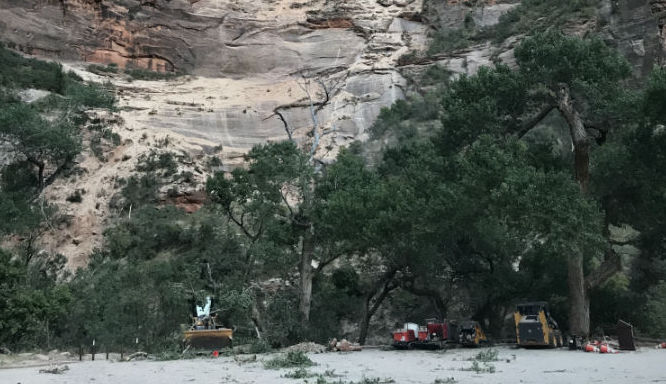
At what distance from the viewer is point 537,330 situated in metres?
15.8

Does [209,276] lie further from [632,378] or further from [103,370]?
[632,378]

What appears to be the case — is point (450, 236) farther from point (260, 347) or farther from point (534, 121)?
point (260, 347)

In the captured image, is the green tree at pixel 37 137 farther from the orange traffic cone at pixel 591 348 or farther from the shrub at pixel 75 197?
the orange traffic cone at pixel 591 348

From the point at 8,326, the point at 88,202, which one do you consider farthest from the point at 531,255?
the point at 88,202

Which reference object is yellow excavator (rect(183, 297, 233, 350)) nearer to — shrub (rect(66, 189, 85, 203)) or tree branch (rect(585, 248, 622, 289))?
tree branch (rect(585, 248, 622, 289))

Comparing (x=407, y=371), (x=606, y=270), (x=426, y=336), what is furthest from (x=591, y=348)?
(x=407, y=371)

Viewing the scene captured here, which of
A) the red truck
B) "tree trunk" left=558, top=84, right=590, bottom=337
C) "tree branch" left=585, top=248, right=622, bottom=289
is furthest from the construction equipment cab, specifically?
"tree branch" left=585, top=248, right=622, bottom=289

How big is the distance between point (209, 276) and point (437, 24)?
4172cm

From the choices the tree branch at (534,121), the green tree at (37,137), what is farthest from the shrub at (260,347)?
the green tree at (37,137)

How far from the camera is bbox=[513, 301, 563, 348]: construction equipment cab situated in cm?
1576

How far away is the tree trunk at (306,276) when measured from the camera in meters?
21.4

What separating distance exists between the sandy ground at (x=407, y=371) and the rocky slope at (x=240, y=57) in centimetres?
2366

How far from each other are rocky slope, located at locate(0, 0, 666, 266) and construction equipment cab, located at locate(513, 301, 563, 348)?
78.4ft

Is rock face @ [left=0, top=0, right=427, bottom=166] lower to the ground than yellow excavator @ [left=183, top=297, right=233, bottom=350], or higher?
higher
